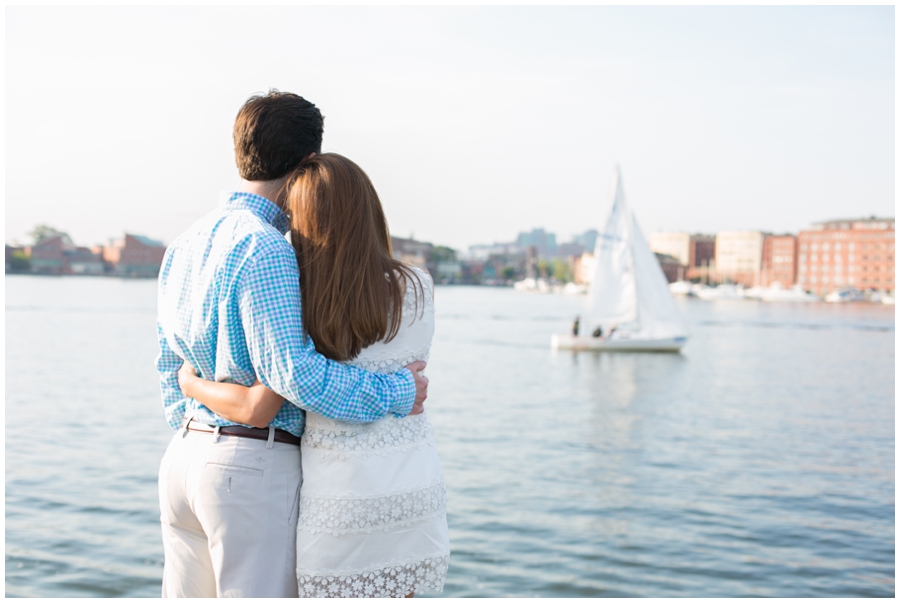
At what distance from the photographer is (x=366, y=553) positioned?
1.84 metres

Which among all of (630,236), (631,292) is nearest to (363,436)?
(631,292)

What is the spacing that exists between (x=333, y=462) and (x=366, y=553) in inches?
8.4

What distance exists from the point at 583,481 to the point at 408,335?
8815 mm

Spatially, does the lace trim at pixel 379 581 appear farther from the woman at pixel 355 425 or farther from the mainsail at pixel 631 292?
the mainsail at pixel 631 292

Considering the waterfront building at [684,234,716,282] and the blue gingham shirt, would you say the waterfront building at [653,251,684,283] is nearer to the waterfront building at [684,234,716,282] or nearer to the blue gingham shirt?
the waterfront building at [684,234,716,282]

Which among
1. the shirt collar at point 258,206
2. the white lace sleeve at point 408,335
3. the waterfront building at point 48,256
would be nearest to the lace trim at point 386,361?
the white lace sleeve at point 408,335

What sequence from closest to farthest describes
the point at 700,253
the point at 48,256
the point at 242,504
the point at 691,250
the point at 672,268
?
the point at 242,504
the point at 48,256
the point at 672,268
the point at 691,250
the point at 700,253

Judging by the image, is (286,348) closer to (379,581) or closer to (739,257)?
(379,581)

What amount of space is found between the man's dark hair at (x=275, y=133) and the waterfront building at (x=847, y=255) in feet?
425

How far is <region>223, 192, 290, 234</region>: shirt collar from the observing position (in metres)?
1.85

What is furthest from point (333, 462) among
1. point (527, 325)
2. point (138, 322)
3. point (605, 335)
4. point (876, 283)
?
point (876, 283)

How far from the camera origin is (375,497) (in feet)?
5.90

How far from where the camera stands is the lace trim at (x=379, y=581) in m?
1.83

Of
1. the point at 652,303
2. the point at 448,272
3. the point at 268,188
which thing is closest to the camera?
the point at 268,188
